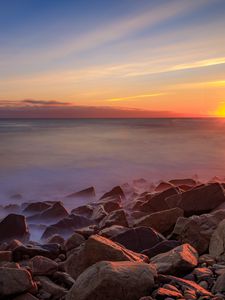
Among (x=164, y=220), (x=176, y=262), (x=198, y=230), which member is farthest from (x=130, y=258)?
(x=164, y=220)

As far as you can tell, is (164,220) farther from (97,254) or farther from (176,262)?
(176,262)

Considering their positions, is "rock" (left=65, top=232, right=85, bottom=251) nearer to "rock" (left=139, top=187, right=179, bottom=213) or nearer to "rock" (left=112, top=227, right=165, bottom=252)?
"rock" (left=112, top=227, right=165, bottom=252)

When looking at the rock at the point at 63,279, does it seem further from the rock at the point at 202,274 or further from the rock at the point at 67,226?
the rock at the point at 67,226

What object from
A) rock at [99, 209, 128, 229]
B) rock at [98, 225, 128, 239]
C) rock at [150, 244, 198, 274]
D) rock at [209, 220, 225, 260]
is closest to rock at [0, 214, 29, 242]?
rock at [99, 209, 128, 229]

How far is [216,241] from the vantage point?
19.6ft

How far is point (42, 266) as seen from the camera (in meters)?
5.87

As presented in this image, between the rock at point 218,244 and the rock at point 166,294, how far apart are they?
1.73 m

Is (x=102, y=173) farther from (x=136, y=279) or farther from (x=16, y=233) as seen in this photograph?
(x=136, y=279)

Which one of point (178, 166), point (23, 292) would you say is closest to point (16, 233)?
point (23, 292)

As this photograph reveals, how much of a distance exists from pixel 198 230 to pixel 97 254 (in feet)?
6.47

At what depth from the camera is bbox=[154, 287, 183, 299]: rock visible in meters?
4.00

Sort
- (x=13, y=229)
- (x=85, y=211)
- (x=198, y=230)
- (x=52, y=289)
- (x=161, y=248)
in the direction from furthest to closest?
(x=85, y=211), (x=13, y=229), (x=198, y=230), (x=161, y=248), (x=52, y=289)

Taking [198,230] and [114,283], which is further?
[198,230]

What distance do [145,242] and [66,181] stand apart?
532 inches
